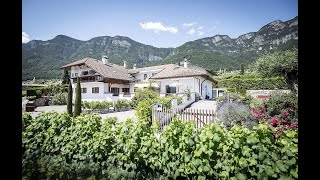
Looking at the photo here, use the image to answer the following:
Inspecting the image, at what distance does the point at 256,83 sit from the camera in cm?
3453

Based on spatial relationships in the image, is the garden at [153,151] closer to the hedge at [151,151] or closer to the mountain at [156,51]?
the hedge at [151,151]

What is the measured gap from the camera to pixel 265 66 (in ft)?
77.5

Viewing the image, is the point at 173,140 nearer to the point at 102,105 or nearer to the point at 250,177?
the point at 250,177

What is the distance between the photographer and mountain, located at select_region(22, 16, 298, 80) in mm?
62562

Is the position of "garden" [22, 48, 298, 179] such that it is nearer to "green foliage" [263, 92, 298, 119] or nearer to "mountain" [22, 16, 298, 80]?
"green foliage" [263, 92, 298, 119]

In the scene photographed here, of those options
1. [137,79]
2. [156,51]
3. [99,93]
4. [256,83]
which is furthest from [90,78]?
[156,51]

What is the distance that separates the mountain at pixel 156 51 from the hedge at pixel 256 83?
22584 millimetres

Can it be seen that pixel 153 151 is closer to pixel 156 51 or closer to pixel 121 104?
pixel 121 104

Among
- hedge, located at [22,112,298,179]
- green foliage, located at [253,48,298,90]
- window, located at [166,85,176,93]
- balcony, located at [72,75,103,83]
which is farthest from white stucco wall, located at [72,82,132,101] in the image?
hedge, located at [22,112,298,179]

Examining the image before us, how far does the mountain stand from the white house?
80.5 ft

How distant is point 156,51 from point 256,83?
2577 inches
